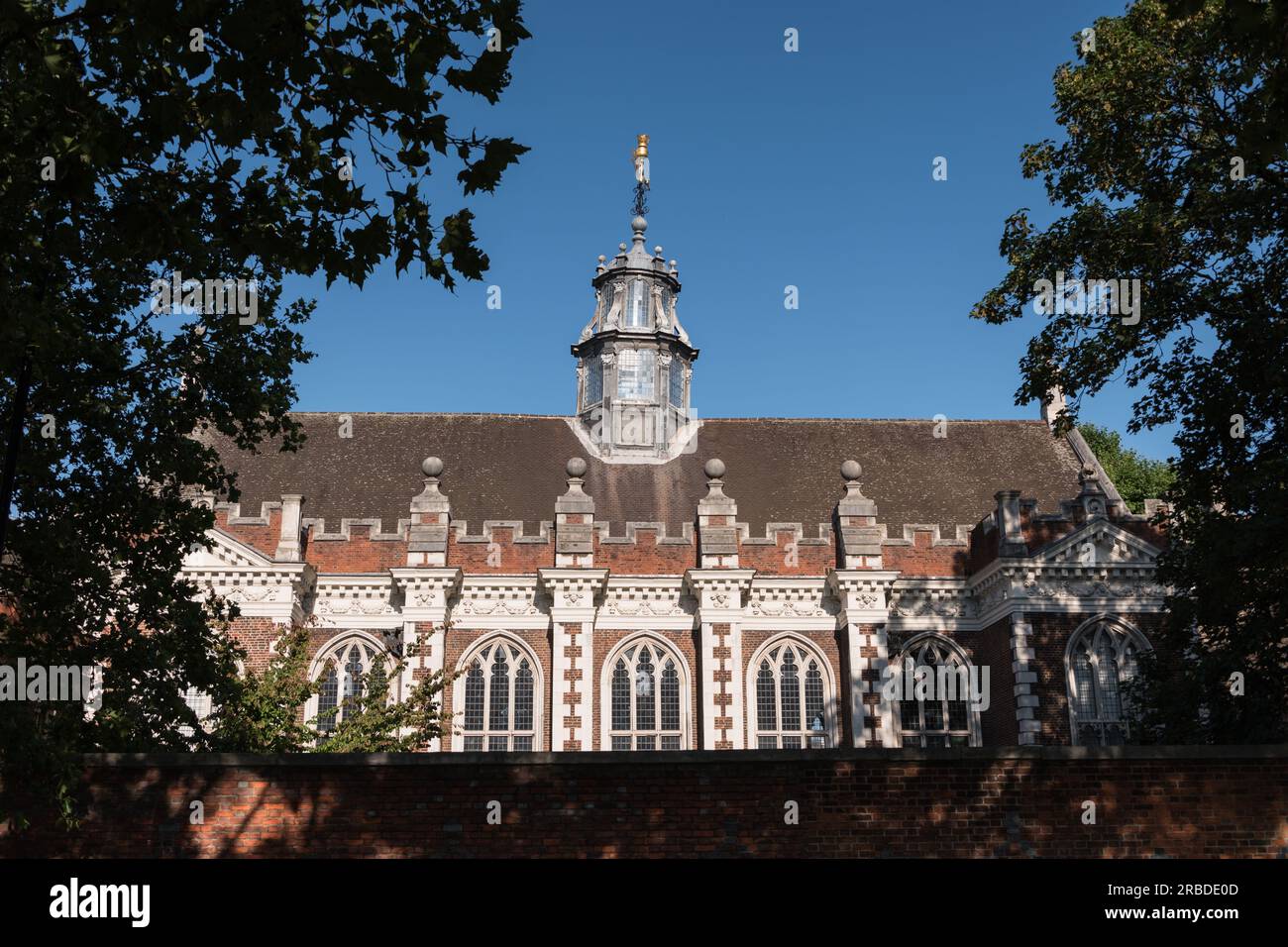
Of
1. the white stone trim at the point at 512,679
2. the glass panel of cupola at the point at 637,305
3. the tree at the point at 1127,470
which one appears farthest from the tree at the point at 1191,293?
the tree at the point at 1127,470

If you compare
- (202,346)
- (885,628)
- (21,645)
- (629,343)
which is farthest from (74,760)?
(629,343)

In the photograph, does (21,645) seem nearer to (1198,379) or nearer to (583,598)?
(583,598)

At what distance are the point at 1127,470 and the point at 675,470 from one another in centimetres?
2354

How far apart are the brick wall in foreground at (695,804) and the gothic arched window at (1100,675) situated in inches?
528

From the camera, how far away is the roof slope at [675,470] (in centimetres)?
3006

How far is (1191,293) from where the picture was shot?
1717cm

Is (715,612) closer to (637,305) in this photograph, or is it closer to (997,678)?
(997,678)

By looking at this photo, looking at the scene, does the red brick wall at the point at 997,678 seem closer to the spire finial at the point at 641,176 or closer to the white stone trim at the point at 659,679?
the white stone trim at the point at 659,679

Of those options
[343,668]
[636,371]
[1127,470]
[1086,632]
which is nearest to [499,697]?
[343,668]

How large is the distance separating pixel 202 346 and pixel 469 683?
41.7 feet

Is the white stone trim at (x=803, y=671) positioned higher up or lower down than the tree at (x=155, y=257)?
lower down

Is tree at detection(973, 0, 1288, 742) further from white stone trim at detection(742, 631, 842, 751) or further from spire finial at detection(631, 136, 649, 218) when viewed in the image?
spire finial at detection(631, 136, 649, 218)

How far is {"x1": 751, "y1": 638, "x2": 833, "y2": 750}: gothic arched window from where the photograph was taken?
26500 mm

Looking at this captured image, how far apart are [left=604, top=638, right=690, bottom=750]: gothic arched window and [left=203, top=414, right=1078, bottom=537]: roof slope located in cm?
350
